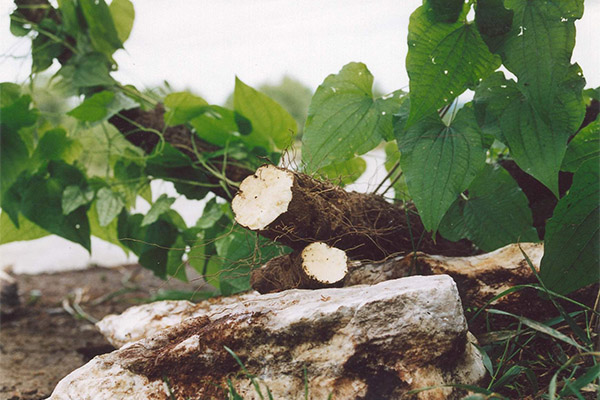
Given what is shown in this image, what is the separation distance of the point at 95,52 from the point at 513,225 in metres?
1.46

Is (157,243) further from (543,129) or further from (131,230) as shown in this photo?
(543,129)

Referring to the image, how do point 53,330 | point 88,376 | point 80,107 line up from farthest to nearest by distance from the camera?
point 53,330 → point 80,107 → point 88,376

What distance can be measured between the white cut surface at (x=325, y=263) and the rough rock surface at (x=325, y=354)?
0.54 feet

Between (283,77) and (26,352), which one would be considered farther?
(283,77)

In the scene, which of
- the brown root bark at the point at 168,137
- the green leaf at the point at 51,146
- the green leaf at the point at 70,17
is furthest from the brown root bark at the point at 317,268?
the green leaf at the point at 70,17

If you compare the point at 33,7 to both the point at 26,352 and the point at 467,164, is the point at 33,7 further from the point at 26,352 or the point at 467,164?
the point at 467,164

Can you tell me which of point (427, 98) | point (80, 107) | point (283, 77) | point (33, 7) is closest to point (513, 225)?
point (427, 98)

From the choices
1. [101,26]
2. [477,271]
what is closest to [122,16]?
[101,26]

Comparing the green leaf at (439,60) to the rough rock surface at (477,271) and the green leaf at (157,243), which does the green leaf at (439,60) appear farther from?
the green leaf at (157,243)

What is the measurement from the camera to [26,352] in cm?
188

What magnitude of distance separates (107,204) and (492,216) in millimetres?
1154

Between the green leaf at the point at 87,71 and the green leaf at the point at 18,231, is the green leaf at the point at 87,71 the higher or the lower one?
the higher one

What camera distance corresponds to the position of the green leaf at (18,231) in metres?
1.79

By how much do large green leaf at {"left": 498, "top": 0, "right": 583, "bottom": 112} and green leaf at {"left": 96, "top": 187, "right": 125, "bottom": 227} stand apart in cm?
122
